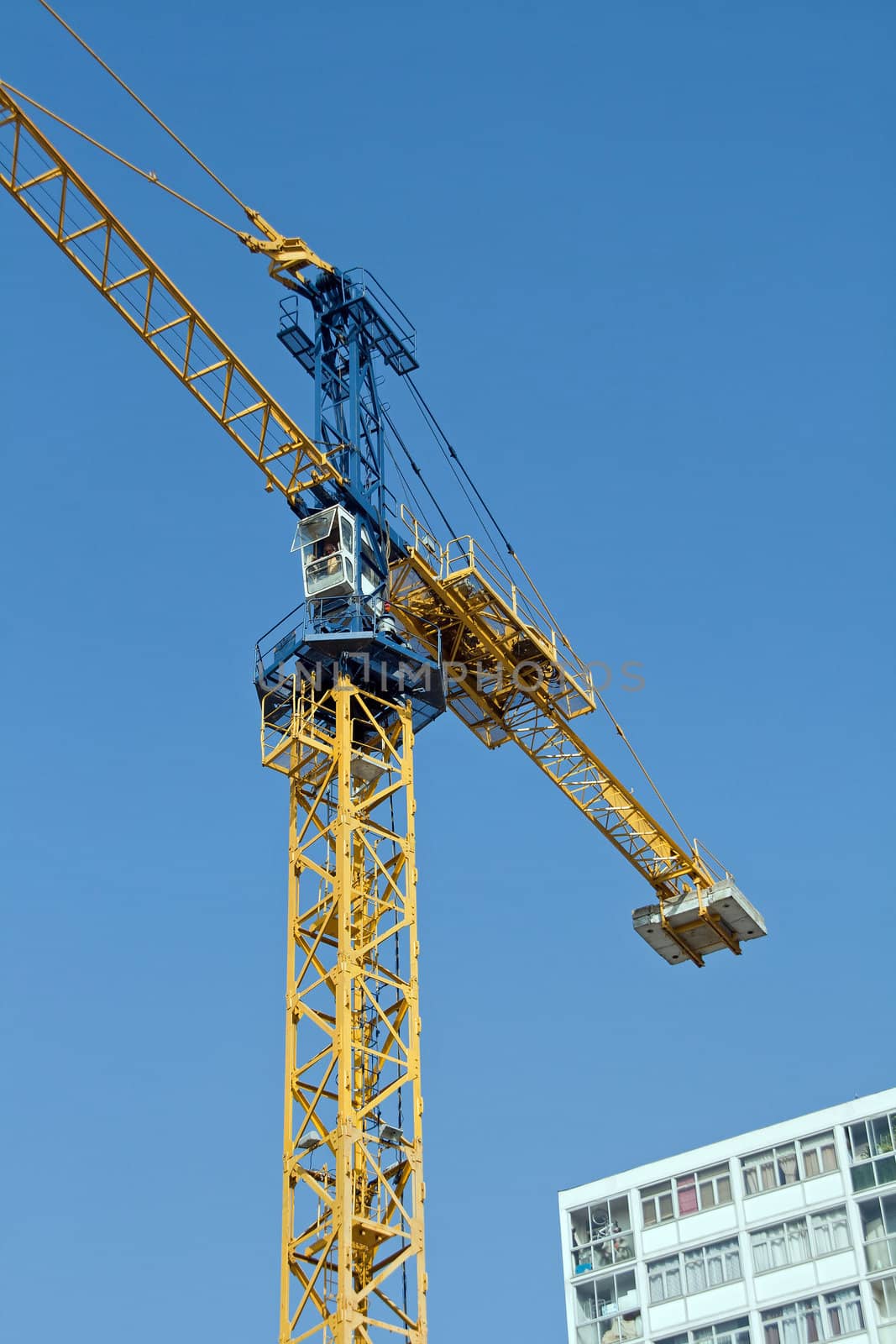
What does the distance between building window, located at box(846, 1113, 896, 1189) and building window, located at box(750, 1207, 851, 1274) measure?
89 centimetres

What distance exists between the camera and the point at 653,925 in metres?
50.2

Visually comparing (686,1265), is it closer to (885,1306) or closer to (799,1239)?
(799,1239)

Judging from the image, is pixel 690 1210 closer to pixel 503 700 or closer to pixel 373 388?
pixel 503 700

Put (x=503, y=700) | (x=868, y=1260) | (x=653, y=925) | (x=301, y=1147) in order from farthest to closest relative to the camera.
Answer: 1. (x=653, y=925)
2. (x=503, y=700)
3. (x=868, y=1260)
4. (x=301, y=1147)

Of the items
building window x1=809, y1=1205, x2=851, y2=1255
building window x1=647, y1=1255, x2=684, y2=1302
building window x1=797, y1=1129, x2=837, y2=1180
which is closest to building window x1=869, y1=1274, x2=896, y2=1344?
building window x1=809, y1=1205, x2=851, y2=1255

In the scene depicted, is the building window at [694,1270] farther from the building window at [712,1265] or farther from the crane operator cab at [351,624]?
the crane operator cab at [351,624]

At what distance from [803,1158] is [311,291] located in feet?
70.4

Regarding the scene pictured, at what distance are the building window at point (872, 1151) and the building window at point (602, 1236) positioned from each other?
5.83 metres

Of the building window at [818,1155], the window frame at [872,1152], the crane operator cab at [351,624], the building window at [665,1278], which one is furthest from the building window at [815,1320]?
the crane operator cab at [351,624]

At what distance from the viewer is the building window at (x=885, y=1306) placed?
41625 millimetres

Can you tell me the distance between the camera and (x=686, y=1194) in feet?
152

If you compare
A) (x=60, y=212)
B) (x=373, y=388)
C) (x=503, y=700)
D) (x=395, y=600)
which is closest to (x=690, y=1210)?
(x=503, y=700)

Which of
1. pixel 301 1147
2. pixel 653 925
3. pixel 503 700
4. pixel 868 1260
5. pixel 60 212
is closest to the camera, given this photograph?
pixel 301 1147

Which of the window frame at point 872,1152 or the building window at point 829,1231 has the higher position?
the window frame at point 872,1152
